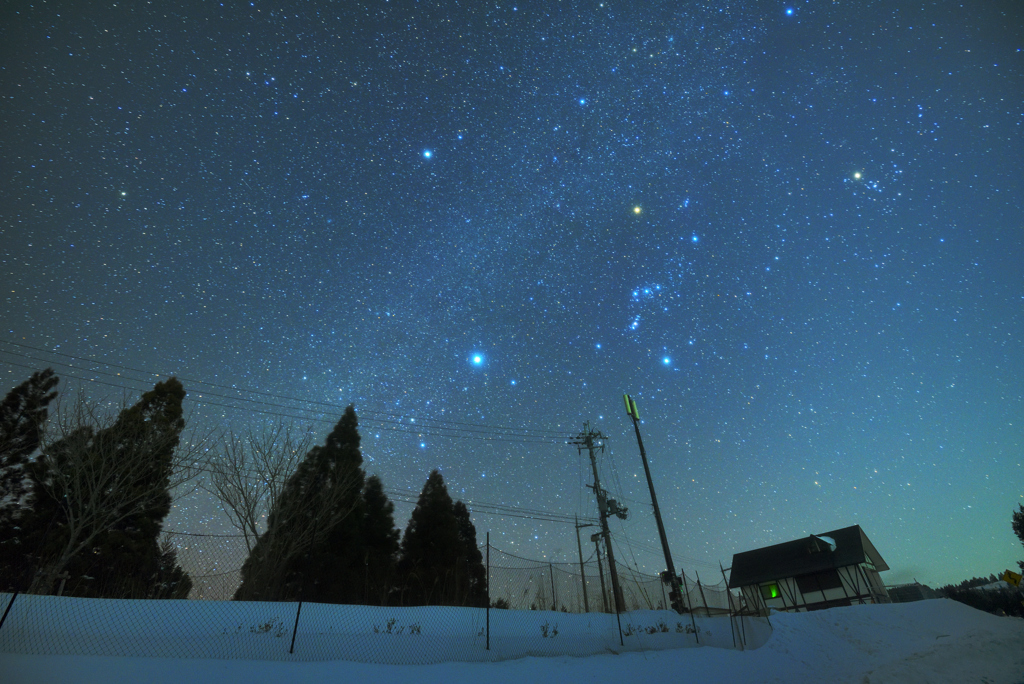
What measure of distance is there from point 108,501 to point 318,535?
699 cm

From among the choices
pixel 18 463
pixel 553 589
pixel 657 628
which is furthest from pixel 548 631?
pixel 18 463

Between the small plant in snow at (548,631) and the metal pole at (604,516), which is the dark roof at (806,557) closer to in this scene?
the metal pole at (604,516)

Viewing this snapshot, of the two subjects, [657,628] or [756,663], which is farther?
[657,628]

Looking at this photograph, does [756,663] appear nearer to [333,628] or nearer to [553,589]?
[553,589]

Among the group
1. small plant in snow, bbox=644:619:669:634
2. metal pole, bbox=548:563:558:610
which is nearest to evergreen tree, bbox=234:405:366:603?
metal pole, bbox=548:563:558:610

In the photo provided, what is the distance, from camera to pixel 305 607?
11.1 meters

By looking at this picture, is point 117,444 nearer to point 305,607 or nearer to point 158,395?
point 158,395

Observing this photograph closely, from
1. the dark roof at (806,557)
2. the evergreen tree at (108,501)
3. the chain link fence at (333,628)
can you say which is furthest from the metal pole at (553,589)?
the dark roof at (806,557)

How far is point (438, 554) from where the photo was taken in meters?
24.1

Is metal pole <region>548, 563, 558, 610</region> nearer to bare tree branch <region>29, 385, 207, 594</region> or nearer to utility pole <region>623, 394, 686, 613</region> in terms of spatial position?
utility pole <region>623, 394, 686, 613</region>

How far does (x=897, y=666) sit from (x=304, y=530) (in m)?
20.6

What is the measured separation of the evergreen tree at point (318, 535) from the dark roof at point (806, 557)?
102 ft

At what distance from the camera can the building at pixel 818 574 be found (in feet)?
110

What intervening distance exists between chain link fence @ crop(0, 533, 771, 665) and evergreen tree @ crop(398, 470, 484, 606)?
9.43m
